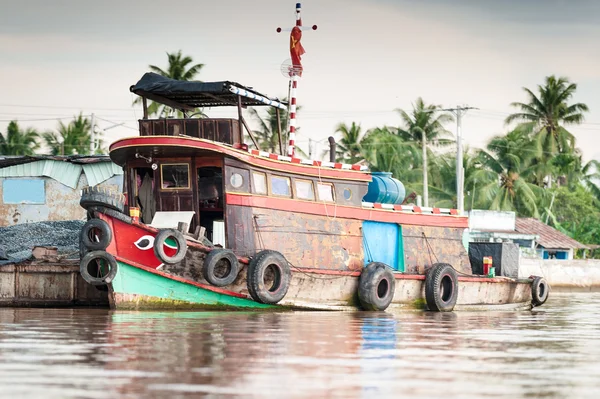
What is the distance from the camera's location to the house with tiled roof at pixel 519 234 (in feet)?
145

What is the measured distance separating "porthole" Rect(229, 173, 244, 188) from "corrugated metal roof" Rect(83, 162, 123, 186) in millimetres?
12193

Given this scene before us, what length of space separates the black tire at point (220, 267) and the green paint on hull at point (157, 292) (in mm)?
352

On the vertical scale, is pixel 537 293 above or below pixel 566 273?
above

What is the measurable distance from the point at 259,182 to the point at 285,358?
794 cm

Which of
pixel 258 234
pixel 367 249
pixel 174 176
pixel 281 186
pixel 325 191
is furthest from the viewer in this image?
pixel 367 249

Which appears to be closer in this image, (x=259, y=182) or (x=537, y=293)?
(x=259, y=182)

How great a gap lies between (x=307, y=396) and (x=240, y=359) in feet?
6.82

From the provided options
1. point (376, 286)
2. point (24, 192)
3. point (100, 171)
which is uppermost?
point (100, 171)

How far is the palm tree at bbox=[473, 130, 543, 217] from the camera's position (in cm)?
5159

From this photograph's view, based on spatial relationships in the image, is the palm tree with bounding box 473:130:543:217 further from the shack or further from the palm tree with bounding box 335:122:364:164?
the shack

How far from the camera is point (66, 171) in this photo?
28.7 m

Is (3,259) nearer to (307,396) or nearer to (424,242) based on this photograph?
(424,242)

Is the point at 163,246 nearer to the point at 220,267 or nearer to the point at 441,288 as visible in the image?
the point at 220,267

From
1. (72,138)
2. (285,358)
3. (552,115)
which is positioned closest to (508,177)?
(552,115)
